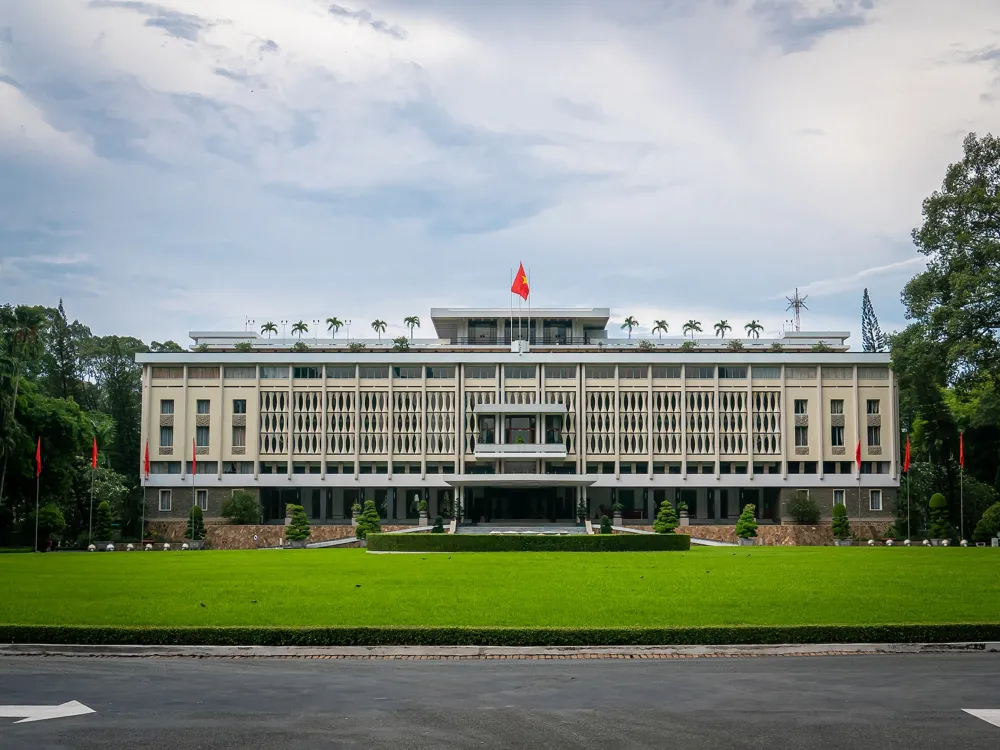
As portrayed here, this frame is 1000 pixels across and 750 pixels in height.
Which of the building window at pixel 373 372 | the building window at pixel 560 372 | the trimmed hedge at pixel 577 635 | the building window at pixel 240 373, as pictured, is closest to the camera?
the trimmed hedge at pixel 577 635

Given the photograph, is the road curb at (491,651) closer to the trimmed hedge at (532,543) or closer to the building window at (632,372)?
the trimmed hedge at (532,543)

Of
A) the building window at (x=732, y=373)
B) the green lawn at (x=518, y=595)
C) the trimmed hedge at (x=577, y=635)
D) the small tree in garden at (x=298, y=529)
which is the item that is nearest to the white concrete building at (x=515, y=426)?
the building window at (x=732, y=373)

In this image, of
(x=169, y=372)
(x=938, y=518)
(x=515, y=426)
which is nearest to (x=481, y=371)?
(x=515, y=426)

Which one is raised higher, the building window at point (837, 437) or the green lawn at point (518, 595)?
the building window at point (837, 437)

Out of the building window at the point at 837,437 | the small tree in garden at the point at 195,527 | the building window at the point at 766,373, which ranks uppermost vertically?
the building window at the point at 766,373

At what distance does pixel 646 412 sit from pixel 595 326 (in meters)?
10.9

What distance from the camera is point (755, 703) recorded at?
38.9 feet

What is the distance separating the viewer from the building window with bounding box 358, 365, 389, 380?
270 ft

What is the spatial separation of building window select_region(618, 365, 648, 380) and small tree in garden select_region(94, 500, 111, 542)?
38604 mm

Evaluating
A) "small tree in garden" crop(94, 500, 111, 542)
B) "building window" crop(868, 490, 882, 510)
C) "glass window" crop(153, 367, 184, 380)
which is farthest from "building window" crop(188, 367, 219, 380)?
"building window" crop(868, 490, 882, 510)

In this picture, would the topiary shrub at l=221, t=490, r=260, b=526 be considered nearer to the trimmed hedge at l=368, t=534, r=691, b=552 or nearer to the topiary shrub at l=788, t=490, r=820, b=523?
the trimmed hedge at l=368, t=534, r=691, b=552

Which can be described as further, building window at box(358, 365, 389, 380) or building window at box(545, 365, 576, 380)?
building window at box(545, 365, 576, 380)

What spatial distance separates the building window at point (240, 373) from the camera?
8181 cm

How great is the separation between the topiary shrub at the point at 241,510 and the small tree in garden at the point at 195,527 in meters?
1.93
